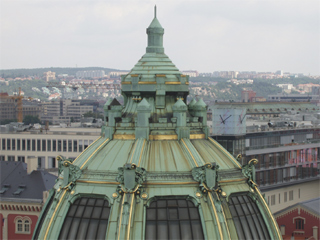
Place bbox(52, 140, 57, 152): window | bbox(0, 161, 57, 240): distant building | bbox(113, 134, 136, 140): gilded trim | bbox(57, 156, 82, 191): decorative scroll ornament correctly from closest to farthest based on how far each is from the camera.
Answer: bbox(57, 156, 82, 191): decorative scroll ornament → bbox(113, 134, 136, 140): gilded trim → bbox(0, 161, 57, 240): distant building → bbox(52, 140, 57, 152): window

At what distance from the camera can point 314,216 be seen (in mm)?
96000

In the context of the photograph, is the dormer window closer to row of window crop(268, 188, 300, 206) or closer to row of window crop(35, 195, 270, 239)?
row of window crop(268, 188, 300, 206)

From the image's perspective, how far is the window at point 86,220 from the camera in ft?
84.2

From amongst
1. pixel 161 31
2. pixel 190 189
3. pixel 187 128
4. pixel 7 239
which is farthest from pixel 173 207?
pixel 7 239

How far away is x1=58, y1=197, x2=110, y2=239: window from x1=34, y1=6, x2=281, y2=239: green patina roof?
0.15 m

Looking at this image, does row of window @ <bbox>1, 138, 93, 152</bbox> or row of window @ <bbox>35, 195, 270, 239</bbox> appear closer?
row of window @ <bbox>35, 195, 270, 239</bbox>

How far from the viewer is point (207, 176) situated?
26.0 metres

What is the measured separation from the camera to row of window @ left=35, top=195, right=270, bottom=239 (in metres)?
25.3

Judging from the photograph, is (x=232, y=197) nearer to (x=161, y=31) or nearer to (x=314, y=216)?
(x=161, y=31)

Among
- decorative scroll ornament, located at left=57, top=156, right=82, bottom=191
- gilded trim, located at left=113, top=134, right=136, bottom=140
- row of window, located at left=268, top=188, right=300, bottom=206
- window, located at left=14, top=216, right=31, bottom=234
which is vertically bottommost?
window, located at left=14, top=216, right=31, bottom=234

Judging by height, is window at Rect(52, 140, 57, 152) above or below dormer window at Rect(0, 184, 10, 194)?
above

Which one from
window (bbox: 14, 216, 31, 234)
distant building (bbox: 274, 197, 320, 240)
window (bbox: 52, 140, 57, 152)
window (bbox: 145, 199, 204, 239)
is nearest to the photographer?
window (bbox: 145, 199, 204, 239)

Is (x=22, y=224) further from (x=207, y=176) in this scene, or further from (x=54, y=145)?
(x=207, y=176)

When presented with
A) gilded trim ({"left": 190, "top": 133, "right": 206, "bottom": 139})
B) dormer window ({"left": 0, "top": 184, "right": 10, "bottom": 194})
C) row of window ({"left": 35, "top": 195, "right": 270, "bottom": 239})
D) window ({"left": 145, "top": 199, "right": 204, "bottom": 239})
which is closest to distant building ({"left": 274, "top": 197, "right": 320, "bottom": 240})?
dormer window ({"left": 0, "top": 184, "right": 10, "bottom": 194})
